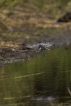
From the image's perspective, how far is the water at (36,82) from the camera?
38.8 ft

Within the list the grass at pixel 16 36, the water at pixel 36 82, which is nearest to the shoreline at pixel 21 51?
the water at pixel 36 82

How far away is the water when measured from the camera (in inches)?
465

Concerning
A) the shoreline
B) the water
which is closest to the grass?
the shoreline

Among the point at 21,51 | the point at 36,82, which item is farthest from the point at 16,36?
the point at 36,82

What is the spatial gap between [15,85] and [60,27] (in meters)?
23.9

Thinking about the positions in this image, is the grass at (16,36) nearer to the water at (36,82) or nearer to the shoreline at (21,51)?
the shoreline at (21,51)

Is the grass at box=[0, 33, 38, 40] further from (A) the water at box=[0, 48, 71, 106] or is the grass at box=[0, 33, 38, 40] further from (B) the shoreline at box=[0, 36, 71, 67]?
(A) the water at box=[0, 48, 71, 106]

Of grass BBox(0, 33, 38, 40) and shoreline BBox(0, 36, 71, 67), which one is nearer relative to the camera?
shoreline BBox(0, 36, 71, 67)

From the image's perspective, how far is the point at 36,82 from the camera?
14.5m

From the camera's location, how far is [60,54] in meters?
23.5

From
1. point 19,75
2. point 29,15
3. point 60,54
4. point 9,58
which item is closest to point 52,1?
point 29,15

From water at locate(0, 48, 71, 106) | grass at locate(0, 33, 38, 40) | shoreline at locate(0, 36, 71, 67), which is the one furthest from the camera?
grass at locate(0, 33, 38, 40)

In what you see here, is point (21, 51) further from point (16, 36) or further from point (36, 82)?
point (36, 82)

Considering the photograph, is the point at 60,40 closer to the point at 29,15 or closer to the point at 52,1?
the point at 29,15
